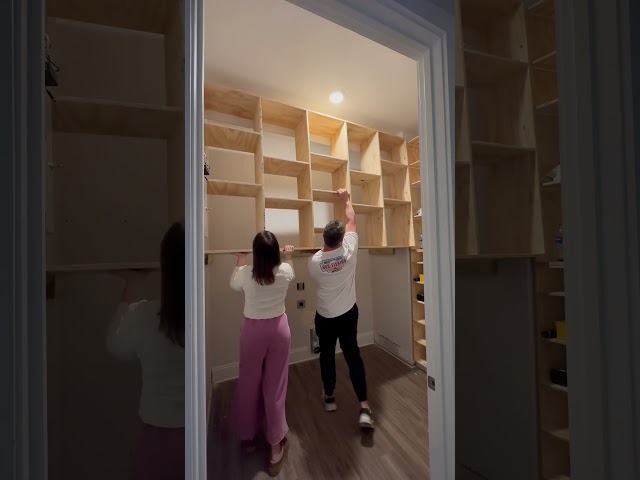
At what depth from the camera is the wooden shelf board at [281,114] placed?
70.7 inches

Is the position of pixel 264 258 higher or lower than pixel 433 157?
lower

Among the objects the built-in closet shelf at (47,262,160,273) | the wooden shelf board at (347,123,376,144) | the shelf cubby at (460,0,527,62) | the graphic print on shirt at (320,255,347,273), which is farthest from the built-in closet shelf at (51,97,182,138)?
the wooden shelf board at (347,123,376,144)

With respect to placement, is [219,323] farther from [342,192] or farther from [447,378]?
[447,378]

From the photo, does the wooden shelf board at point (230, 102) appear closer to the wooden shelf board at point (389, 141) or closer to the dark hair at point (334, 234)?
the dark hair at point (334, 234)

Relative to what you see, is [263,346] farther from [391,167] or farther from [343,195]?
[391,167]

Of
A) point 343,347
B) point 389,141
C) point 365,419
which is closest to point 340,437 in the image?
point 365,419

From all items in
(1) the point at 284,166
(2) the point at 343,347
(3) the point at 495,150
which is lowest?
(2) the point at 343,347

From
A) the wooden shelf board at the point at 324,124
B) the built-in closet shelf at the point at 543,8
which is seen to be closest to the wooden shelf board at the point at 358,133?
the wooden shelf board at the point at 324,124

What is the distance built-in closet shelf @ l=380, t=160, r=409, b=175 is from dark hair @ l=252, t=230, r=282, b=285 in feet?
4.83

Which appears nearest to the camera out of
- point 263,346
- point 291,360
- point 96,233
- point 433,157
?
point 96,233

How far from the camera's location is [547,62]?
0.33 meters

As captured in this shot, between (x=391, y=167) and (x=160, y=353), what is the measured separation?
7.90 feet

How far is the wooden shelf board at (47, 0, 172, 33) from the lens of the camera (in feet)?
1.42

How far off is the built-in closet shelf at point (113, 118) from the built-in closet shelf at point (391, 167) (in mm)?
2075
